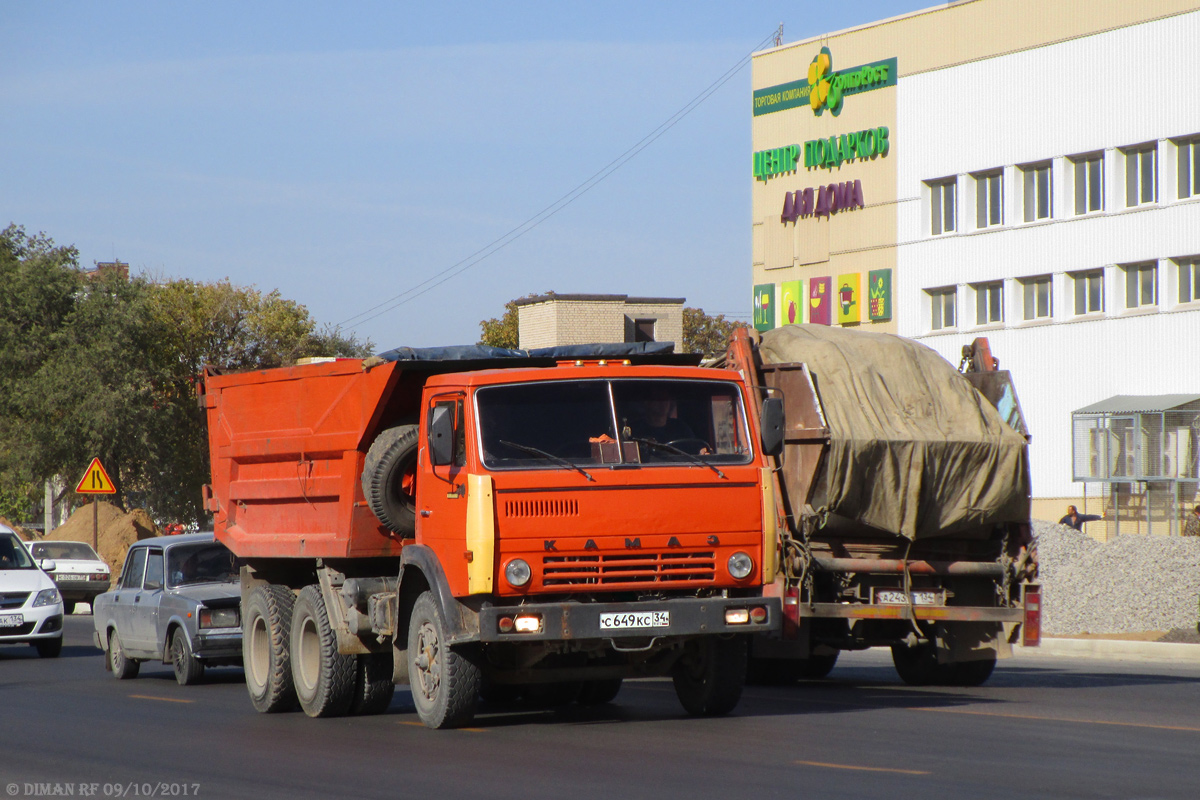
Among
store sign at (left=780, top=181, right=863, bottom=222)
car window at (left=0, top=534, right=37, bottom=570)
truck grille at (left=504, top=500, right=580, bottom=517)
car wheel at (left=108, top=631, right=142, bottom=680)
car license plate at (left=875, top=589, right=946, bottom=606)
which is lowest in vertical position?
car wheel at (left=108, top=631, right=142, bottom=680)

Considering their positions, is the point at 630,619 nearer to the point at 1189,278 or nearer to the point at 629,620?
the point at 629,620

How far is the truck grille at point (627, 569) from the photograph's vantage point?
11.1 meters

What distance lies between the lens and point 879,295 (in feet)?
182

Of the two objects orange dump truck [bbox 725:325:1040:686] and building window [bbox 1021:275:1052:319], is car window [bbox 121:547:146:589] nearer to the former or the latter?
orange dump truck [bbox 725:325:1040:686]

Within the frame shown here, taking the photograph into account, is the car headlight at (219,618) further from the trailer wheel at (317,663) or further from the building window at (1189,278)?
the building window at (1189,278)

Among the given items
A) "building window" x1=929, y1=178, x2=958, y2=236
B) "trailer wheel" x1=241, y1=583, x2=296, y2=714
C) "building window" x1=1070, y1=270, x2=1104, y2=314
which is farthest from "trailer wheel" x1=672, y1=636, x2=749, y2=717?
"building window" x1=929, y1=178, x2=958, y2=236

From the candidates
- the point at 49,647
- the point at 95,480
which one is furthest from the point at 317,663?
the point at 95,480

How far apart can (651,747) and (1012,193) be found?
42944mm

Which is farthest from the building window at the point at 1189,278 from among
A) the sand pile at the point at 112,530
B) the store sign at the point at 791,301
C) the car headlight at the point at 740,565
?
the car headlight at the point at 740,565

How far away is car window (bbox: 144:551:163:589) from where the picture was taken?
59.6ft

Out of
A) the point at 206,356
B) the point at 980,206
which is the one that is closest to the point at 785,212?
the point at 980,206

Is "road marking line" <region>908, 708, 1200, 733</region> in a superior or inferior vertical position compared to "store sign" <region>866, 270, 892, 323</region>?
inferior

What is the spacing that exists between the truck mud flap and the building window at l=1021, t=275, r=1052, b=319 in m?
40.9

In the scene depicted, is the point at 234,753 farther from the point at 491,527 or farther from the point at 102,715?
the point at 102,715
